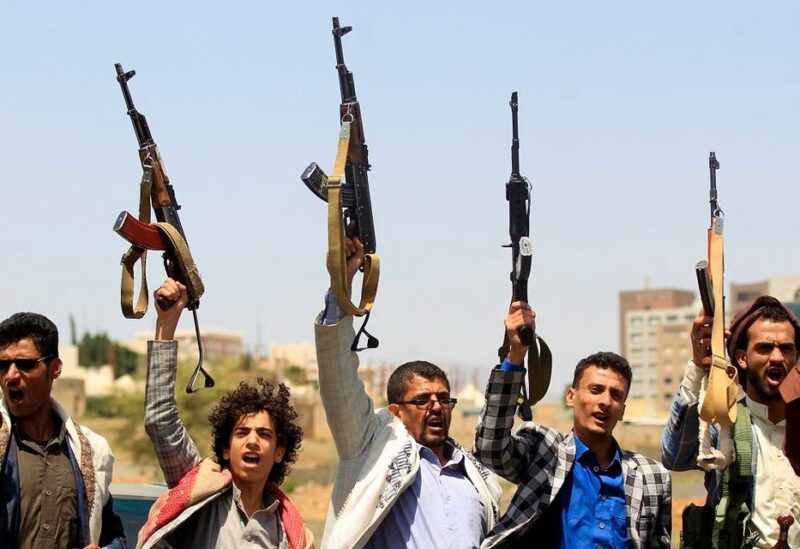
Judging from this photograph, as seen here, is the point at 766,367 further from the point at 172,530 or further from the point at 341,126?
the point at 172,530

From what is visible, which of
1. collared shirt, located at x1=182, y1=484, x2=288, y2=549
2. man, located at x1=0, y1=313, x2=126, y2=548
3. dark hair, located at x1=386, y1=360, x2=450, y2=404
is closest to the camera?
man, located at x1=0, y1=313, x2=126, y2=548

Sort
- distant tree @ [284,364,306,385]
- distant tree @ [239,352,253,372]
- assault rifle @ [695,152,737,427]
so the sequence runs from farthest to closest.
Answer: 1. distant tree @ [239,352,253,372]
2. distant tree @ [284,364,306,385]
3. assault rifle @ [695,152,737,427]

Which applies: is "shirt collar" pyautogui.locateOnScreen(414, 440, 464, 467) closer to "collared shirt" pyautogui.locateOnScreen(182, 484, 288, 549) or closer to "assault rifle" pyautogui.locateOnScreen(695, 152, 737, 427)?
"collared shirt" pyautogui.locateOnScreen(182, 484, 288, 549)

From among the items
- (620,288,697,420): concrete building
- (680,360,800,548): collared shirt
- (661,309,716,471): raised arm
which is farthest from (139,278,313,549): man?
(620,288,697,420): concrete building

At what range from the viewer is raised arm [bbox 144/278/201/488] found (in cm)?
517

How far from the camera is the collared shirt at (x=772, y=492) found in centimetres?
534

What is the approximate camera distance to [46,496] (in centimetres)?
510

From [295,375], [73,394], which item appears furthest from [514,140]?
[295,375]

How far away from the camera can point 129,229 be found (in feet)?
17.9

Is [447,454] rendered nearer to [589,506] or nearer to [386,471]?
[386,471]

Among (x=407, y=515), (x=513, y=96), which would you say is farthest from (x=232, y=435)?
(x=513, y=96)

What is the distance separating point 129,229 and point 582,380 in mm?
1858

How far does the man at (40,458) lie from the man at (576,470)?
1460 millimetres

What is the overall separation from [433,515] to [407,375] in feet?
2.11
